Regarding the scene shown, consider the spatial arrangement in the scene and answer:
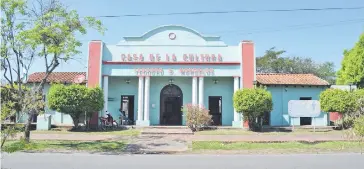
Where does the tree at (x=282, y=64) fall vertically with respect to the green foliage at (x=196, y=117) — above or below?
above

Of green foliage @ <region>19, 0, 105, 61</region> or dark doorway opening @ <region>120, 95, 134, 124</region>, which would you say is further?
dark doorway opening @ <region>120, 95, 134, 124</region>

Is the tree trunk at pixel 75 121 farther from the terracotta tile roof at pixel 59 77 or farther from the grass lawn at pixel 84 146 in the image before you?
the grass lawn at pixel 84 146

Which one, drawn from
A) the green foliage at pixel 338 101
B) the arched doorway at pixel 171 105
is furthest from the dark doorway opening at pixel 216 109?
the green foliage at pixel 338 101

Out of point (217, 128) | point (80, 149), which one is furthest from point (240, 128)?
point (80, 149)

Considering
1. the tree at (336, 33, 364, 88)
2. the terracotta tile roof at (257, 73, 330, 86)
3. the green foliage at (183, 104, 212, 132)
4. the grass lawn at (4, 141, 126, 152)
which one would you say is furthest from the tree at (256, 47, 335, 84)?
the grass lawn at (4, 141, 126, 152)

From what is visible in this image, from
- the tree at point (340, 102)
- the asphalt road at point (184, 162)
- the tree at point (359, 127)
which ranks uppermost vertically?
the tree at point (340, 102)

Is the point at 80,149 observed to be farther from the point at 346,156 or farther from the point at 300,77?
the point at 300,77

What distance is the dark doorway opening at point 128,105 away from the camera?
2286 centimetres

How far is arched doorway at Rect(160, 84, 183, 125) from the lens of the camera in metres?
22.7

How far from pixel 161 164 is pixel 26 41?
7378mm

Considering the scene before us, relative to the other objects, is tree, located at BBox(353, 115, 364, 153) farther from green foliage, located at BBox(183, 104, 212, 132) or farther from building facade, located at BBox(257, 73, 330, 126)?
building facade, located at BBox(257, 73, 330, 126)

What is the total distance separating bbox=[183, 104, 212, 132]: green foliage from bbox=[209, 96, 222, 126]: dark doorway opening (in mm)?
2822

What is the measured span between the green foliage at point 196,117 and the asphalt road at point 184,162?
8265 mm

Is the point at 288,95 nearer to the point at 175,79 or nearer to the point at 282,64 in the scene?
the point at 175,79
